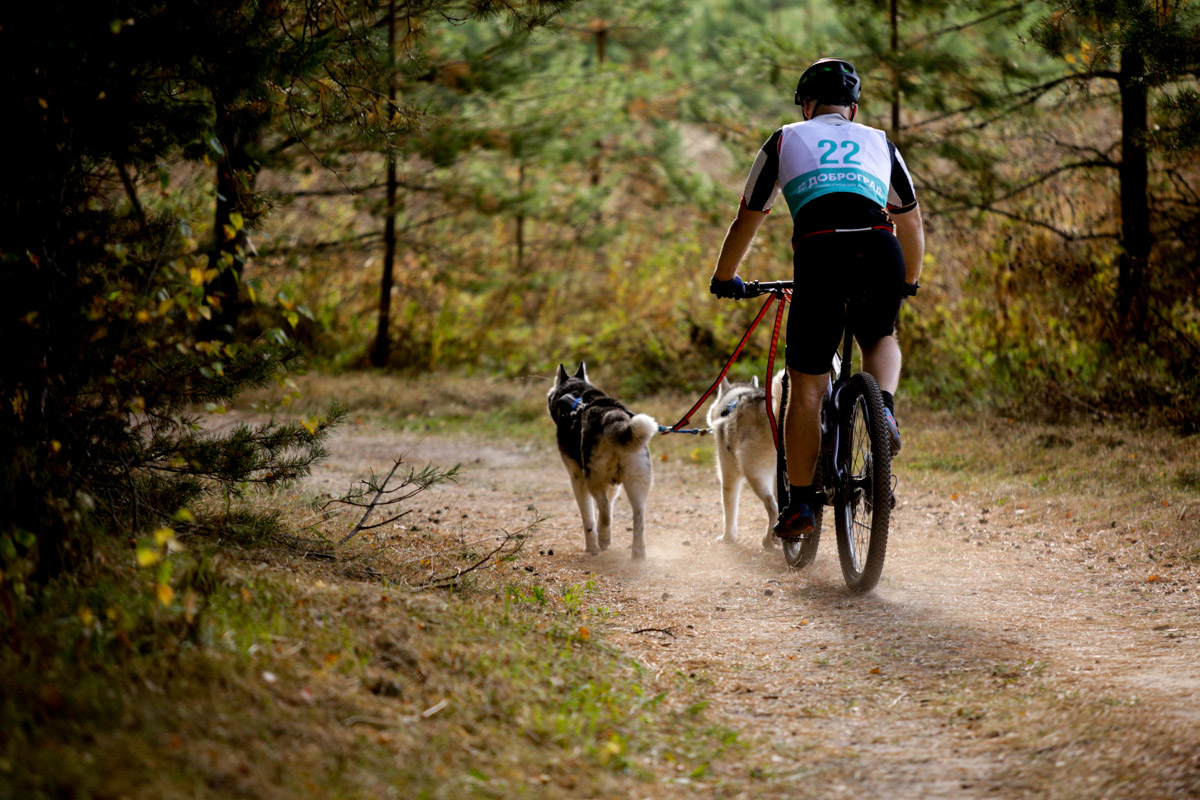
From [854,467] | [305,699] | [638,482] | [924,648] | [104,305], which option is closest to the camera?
[305,699]

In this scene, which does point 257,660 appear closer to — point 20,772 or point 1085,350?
point 20,772

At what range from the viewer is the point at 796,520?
491cm

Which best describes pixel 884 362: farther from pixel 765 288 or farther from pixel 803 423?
pixel 765 288

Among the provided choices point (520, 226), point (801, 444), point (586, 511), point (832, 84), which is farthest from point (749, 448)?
point (520, 226)

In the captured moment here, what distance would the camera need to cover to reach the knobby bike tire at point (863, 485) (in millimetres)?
4531

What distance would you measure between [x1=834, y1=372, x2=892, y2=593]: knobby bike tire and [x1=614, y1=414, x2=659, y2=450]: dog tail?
1.30 meters

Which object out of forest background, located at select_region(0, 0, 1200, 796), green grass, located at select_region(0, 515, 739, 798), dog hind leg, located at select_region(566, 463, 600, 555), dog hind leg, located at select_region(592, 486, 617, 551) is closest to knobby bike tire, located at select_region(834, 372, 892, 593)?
green grass, located at select_region(0, 515, 739, 798)

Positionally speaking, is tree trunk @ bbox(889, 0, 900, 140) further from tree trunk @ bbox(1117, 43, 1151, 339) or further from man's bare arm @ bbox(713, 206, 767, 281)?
man's bare arm @ bbox(713, 206, 767, 281)

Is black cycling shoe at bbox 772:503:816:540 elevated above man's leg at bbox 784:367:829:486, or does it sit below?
below

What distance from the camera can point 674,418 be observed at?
432 inches

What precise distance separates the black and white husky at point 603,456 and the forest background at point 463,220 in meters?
1.83

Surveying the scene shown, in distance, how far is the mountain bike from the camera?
14.9 feet

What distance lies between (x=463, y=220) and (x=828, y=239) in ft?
32.5

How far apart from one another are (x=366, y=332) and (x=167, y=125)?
10053mm
